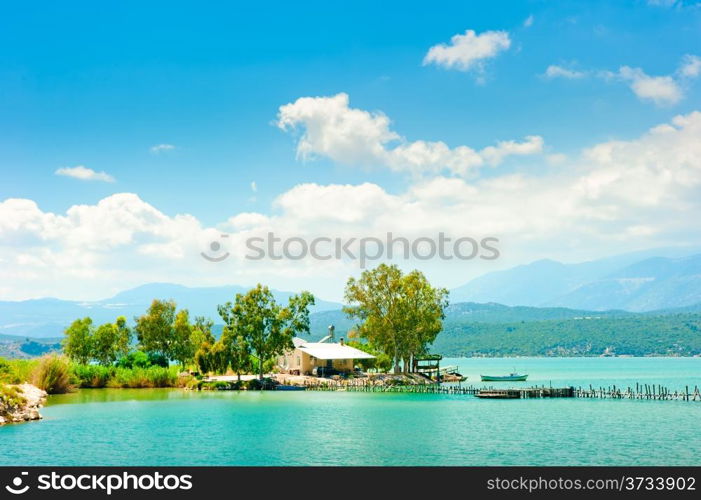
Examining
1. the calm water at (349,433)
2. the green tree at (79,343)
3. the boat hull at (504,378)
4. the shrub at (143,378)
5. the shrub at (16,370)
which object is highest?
the green tree at (79,343)

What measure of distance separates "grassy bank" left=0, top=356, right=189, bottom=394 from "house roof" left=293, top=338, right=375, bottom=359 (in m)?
14.8

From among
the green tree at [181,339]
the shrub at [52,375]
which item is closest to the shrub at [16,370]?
the shrub at [52,375]

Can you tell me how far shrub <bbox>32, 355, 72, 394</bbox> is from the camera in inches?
2197

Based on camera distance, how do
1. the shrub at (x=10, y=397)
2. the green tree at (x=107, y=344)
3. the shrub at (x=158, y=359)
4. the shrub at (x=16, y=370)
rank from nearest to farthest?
the shrub at (x=10, y=397) < the shrub at (x=16, y=370) < the green tree at (x=107, y=344) < the shrub at (x=158, y=359)

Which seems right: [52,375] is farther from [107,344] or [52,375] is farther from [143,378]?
[107,344]

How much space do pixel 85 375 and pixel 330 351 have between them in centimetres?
2722

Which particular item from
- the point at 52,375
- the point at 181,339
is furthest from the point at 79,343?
the point at 52,375

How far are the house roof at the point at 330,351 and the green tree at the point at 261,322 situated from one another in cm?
911

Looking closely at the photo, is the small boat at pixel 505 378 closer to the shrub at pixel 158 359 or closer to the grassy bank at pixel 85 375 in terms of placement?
the grassy bank at pixel 85 375

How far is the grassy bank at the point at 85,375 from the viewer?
2202 inches

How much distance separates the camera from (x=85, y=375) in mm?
66875

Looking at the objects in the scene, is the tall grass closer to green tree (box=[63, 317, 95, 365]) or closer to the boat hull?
green tree (box=[63, 317, 95, 365])

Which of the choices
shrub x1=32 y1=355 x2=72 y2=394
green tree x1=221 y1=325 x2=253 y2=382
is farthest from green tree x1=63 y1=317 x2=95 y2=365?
green tree x1=221 y1=325 x2=253 y2=382
